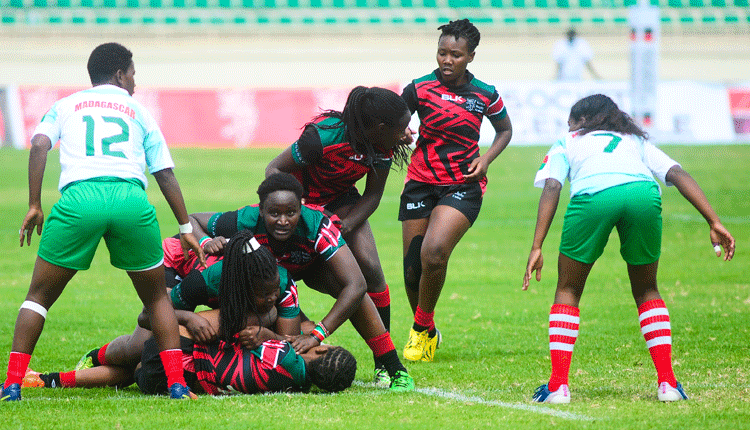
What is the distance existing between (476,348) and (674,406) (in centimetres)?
250

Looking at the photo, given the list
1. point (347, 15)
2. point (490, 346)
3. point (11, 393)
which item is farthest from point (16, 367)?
point (347, 15)

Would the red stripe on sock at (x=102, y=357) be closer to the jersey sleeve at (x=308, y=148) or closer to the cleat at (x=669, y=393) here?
the jersey sleeve at (x=308, y=148)

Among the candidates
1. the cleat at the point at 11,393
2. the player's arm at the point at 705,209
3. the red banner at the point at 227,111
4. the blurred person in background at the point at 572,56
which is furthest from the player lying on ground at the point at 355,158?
the blurred person in background at the point at 572,56

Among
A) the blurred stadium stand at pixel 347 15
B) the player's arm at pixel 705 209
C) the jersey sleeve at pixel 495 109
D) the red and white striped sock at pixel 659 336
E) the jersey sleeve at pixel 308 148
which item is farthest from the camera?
the blurred stadium stand at pixel 347 15

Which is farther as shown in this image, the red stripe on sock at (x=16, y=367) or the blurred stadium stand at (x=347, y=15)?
the blurred stadium stand at (x=347, y=15)

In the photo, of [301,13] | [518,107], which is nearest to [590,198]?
[518,107]

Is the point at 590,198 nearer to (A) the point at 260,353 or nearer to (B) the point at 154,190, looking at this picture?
(A) the point at 260,353

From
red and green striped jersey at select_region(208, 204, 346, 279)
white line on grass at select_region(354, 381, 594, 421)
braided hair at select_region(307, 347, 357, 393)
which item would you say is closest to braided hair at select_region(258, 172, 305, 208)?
red and green striped jersey at select_region(208, 204, 346, 279)

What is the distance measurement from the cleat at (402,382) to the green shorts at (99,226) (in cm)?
165

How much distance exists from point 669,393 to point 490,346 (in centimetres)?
239

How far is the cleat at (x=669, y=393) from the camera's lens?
5.08m

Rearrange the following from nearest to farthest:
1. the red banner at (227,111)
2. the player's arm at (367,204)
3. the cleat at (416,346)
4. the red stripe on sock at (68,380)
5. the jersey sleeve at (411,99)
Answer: the red stripe on sock at (68,380), the player's arm at (367,204), the cleat at (416,346), the jersey sleeve at (411,99), the red banner at (227,111)

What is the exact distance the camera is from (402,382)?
5762 millimetres

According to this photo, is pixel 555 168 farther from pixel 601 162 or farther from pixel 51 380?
pixel 51 380
